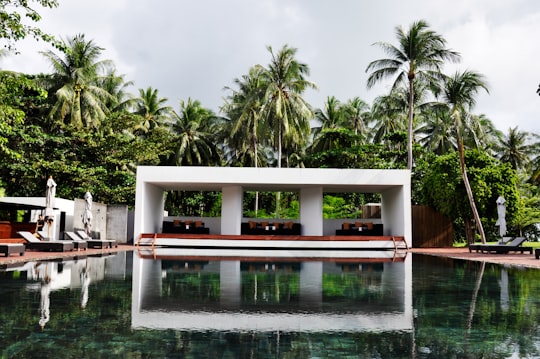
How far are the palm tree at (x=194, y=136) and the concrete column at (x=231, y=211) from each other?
36.1ft

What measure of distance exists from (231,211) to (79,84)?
43.4ft

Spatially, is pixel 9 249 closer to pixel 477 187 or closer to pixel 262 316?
pixel 262 316

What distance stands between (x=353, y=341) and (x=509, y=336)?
143cm

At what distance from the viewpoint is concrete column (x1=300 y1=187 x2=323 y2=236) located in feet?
71.1

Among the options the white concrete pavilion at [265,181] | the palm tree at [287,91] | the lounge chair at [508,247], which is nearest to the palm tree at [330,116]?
the palm tree at [287,91]

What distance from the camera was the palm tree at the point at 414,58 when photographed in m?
25.8

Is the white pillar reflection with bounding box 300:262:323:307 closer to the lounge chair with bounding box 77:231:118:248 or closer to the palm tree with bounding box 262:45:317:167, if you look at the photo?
the lounge chair with bounding box 77:231:118:248

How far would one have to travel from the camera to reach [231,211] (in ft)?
72.1

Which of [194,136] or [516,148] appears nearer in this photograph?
[194,136]

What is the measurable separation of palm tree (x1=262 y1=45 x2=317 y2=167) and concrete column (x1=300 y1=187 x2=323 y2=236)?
630 cm

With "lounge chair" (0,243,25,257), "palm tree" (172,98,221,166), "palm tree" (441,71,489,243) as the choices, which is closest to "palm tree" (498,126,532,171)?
"palm tree" (441,71,489,243)

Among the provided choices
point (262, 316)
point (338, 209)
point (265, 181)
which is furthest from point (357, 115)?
point (262, 316)

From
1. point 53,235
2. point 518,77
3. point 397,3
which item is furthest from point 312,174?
point 53,235

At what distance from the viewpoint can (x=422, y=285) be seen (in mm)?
8070
